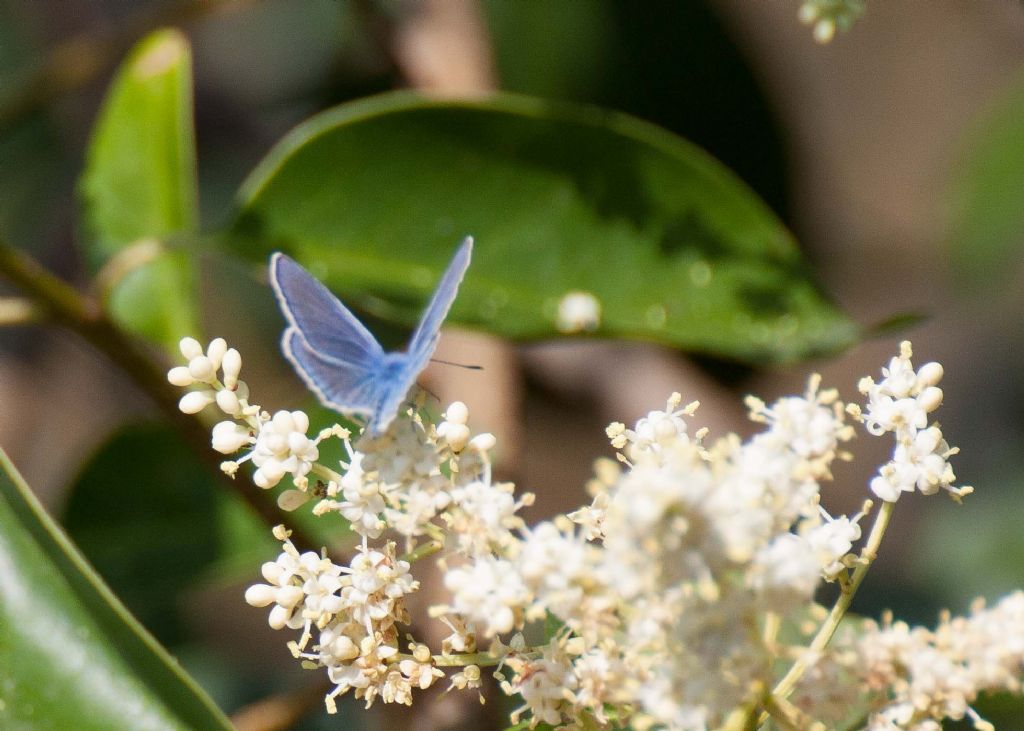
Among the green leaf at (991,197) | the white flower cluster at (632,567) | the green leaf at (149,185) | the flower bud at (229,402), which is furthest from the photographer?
the green leaf at (991,197)

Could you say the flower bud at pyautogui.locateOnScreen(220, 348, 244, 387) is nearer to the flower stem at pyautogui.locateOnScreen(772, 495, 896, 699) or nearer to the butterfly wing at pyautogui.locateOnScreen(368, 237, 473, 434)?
the butterfly wing at pyautogui.locateOnScreen(368, 237, 473, 434)

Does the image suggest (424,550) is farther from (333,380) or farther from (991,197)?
(991,197)

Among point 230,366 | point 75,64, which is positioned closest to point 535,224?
point 230,366

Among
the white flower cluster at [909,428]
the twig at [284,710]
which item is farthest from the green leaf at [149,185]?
the white flower cluster at [909,428]

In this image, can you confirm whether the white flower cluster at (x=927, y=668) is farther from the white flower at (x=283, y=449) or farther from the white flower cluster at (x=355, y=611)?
the white flower at (x=283, y=449)

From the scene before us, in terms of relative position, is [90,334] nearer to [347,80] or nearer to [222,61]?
[347,80]

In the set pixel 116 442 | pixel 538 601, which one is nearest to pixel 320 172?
pixel 116 442
